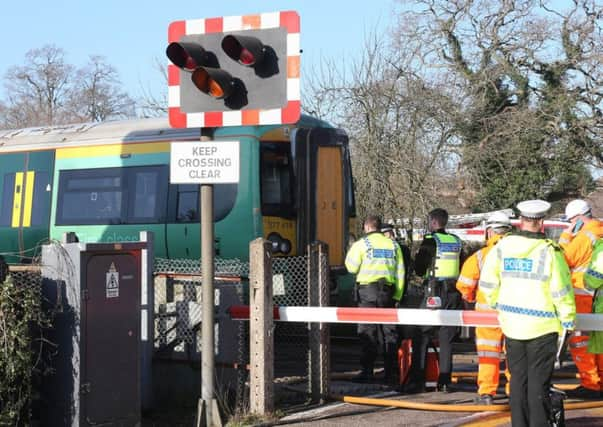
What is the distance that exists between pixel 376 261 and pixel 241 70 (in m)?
3.13

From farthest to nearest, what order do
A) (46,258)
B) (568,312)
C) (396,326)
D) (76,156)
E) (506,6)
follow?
(506,6)
(76,156)
(396,326)
(46,258)
(568,312)

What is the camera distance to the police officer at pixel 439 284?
9039 millimetres

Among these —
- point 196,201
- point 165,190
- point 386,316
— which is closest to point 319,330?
point 386,316

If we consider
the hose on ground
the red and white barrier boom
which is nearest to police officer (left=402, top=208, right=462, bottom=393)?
the hose on ground

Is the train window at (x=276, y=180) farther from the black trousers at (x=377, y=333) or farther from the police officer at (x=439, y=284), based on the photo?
the police officer at (x=439, y=284)

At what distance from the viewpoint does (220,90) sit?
7070 millimetres

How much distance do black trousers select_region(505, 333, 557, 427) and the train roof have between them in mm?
8119

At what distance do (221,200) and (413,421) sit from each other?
7.11m

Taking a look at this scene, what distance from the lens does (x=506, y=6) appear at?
3094 cm

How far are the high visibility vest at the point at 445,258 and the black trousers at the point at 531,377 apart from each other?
2837 millimetres

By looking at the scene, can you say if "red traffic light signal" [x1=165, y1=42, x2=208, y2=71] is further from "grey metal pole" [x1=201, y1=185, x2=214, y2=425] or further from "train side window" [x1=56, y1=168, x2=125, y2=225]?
"train side window" [x1=56, y1=168, x2=125, y2=225]

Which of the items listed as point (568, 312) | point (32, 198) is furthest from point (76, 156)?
point (568, 312)

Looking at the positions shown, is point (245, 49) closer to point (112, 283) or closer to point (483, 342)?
point (112, 283)

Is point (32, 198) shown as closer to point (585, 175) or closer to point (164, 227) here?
point (164, 227)
